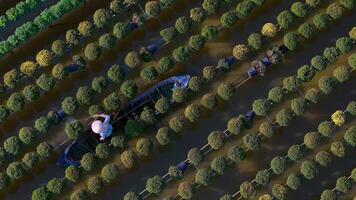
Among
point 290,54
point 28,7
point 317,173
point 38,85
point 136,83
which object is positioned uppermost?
point 28,7

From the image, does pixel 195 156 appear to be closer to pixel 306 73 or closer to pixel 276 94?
pixel 276 94

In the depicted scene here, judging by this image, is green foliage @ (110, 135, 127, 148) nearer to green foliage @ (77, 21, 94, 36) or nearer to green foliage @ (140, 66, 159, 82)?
green foliage @ (140, 66, 159, 82)

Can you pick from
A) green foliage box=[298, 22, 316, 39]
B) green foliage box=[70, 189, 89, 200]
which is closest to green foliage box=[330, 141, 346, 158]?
green foliage box=[298, 22, 316, 39]

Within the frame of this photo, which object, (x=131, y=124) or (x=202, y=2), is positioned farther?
(x=202, y=2)

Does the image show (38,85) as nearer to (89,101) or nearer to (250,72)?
(89,101)

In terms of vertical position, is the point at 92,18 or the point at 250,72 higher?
the point at 92,18

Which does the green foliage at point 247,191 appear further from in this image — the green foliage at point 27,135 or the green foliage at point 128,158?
the green foliage at point 27,135

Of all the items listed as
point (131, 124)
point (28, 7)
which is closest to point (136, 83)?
point (131, 124)
